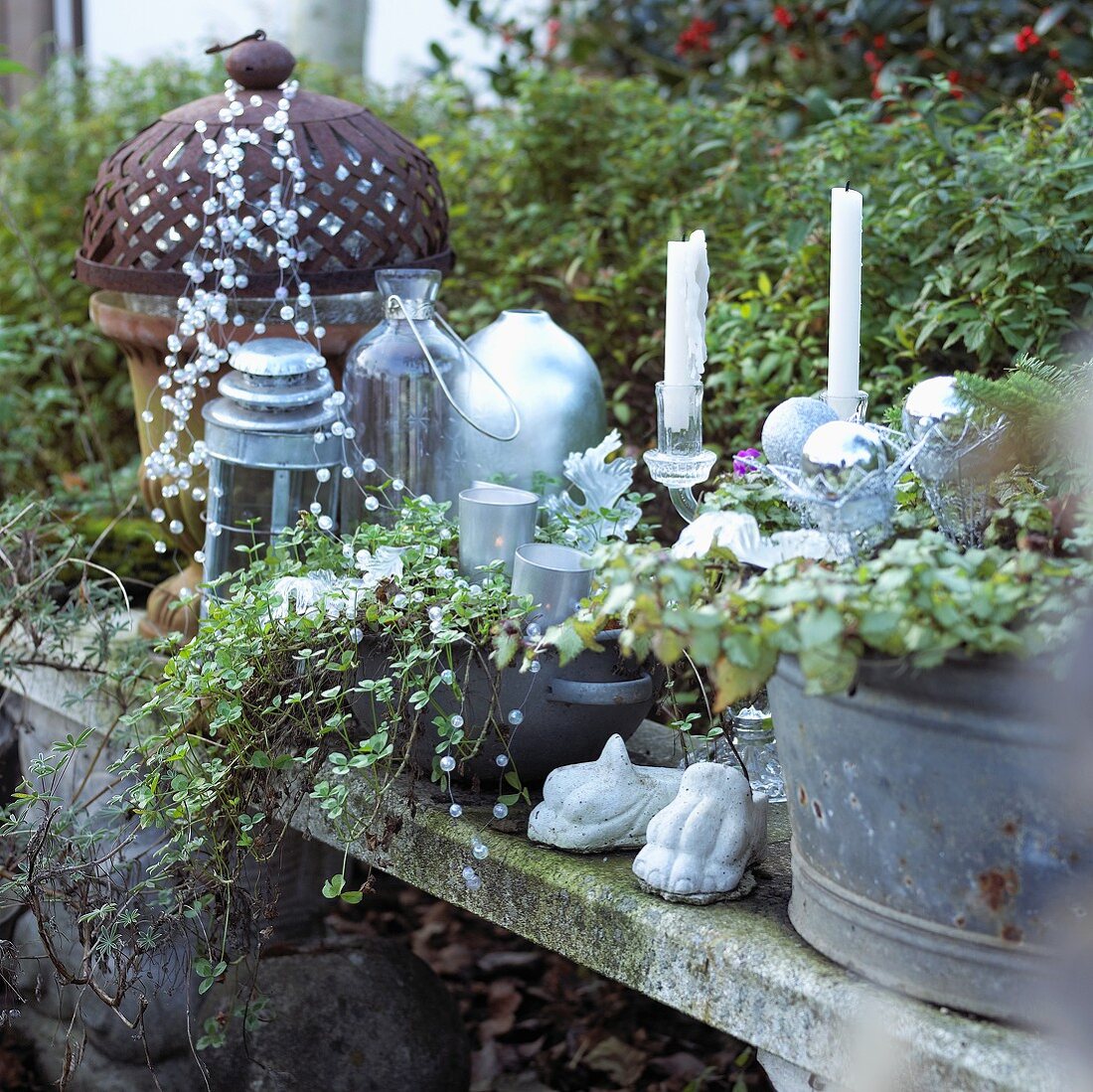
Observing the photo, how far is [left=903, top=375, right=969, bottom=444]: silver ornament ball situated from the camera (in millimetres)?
1400

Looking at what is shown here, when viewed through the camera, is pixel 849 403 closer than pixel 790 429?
No

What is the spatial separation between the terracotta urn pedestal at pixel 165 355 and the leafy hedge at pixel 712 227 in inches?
26.2

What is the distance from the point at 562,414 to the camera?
203cm

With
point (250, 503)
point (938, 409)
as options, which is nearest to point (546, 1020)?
point (250, 503)

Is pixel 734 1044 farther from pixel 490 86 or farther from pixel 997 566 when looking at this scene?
pixel 490 86

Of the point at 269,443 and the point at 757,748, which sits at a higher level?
the point at 269,443

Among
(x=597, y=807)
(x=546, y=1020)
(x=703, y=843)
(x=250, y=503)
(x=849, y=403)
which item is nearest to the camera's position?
(x=703, y=843)

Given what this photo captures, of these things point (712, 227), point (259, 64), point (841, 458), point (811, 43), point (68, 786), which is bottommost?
point (68, 786)

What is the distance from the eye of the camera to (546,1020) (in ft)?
8.87

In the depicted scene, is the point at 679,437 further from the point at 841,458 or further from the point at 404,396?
the point at 404,396

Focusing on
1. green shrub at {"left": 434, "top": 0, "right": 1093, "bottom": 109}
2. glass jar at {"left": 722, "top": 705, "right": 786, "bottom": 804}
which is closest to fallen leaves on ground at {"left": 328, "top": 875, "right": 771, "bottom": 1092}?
glass jar at {"left": 722, "top": 705, "right": 786, "bottom": 804}

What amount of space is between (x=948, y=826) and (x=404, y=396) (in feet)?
3.77

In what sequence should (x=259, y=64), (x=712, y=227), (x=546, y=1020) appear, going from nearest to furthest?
1. (x=259, y=64)
2. (x=546, y=1020)
3. (x=712, y=227)

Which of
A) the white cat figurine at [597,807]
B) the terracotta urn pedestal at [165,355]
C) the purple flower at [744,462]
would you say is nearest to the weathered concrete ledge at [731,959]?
the white cat figurine at [597,807]
